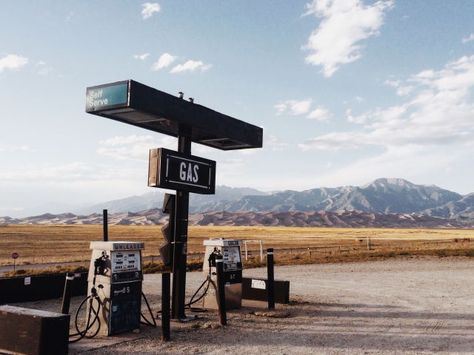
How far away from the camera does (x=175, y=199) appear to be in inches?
482

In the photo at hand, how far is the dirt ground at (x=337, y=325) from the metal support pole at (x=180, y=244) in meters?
0.65

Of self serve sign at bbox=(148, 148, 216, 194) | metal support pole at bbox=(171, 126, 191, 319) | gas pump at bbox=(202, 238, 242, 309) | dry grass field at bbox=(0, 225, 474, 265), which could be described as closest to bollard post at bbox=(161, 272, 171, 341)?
metal support pole at bbox=(171, 126, 191, 319)

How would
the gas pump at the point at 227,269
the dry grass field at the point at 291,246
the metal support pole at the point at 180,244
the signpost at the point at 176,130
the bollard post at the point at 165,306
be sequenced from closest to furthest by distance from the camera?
the bollard post at the point at 165,306 → the signpost at the point at 176,130 → the metal support pole at the point at 180,244 → the gas pump at the point at 227,269 → the dry grass field at the point at 291,246

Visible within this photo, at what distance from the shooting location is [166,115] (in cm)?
1146

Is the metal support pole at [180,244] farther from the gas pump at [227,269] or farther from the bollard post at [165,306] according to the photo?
the bollard post at [165,306]

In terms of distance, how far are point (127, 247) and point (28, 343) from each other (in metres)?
2.84

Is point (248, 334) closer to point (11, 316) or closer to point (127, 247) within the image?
point (127, 247)

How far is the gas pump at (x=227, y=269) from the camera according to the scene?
12867mm

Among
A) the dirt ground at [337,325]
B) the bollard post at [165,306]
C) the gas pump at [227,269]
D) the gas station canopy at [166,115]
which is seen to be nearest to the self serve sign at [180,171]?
the gas station canopy at [166,115]

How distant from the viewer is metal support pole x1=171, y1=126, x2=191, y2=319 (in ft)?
39.0

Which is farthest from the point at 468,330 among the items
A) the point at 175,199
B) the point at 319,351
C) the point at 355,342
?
the point at 175,199

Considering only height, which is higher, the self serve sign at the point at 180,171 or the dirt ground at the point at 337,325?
the self serve sign at the point at 180,171

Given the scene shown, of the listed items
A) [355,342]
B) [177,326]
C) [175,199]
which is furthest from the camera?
[175,199]

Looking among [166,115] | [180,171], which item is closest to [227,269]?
[180,171]
